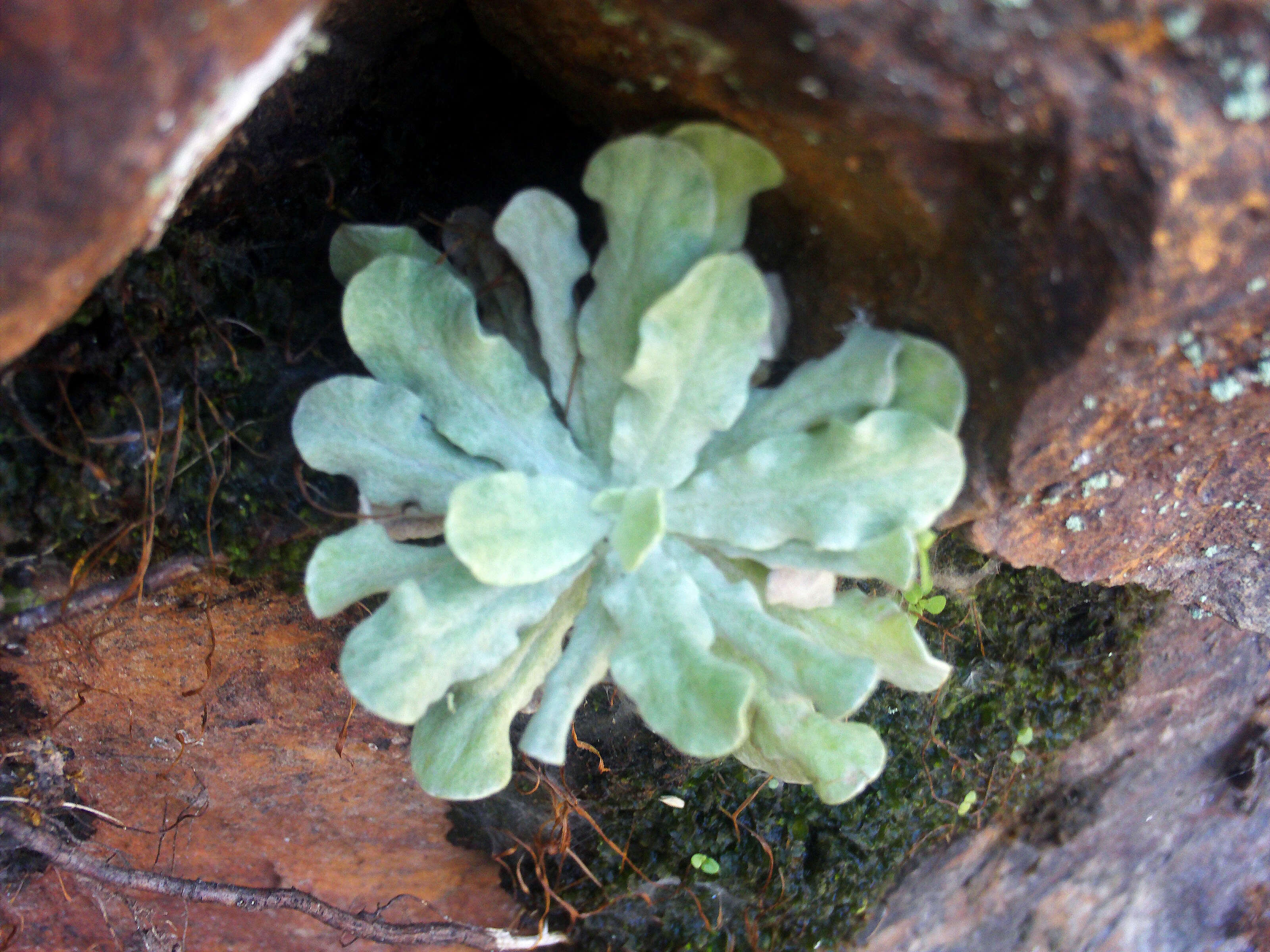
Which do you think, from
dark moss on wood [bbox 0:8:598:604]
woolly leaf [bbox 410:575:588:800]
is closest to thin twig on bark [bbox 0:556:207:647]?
dark moss on wood [bbox 0:8:598:604]

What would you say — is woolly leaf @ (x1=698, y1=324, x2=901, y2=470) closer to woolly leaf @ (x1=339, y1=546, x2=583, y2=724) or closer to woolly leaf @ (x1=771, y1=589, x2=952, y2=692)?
woolly leaf @ (x1=771, y1=589, x2=952, y2=692)

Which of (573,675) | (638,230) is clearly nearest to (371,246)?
(638,230)

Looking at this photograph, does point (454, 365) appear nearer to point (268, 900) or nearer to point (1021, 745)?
point (268, 900)

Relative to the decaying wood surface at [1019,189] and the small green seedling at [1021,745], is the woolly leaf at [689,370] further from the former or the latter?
the small green seedling at [1021,745]

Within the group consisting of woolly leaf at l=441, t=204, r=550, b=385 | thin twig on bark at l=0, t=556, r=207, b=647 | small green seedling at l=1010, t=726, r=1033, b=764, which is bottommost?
small green seedling at l=1010, t=726, r=1033, b=764

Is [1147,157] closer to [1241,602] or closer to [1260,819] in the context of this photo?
[1241,602]
